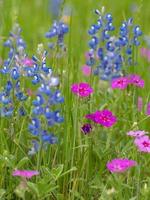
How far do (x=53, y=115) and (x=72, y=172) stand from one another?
0.43 metres

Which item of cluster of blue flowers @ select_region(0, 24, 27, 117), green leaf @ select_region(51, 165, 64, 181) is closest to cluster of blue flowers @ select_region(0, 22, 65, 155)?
cluster of blue flowers @ select_region(0, 24, 27, 117)

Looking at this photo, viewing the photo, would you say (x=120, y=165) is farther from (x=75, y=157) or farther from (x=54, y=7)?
(x=54, y=7)

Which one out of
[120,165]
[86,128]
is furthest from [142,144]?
[86,128]

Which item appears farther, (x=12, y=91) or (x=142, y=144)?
(x=12, y=91)

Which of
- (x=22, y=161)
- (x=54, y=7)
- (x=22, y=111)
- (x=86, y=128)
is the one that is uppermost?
(x=54, y=7)

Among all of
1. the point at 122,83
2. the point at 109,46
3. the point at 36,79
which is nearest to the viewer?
the point at 36,79

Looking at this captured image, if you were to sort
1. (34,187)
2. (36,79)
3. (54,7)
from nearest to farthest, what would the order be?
(34,187) < (36,79) < (54,7)

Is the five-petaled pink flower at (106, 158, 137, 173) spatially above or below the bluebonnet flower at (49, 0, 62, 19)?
below

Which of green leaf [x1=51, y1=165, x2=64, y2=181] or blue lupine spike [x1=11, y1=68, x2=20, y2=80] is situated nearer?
green leaf [x1=51, y1=165, x2=64, y2=181]

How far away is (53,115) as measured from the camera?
248cm

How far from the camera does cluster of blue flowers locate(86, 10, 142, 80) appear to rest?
326 centimetres

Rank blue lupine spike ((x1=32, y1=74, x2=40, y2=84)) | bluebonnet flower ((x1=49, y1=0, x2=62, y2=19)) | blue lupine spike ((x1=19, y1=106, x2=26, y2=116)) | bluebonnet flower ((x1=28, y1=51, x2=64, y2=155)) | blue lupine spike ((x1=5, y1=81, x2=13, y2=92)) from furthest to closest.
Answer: bluebonnet flower ((x1=49, y1=0, x2=62, y2=19)) < blue lupine spike ((x1=19, y1=106, x2=26, y2=116)) < blue lupine spike ((x1=5, y1=81, x2=13, y2=92)) < blue lupine spike ((x1=32, y1=74, x2=40, y2=84)) < bluebonnet flower ((x1=28, y1=51, x2=64, y2=155))

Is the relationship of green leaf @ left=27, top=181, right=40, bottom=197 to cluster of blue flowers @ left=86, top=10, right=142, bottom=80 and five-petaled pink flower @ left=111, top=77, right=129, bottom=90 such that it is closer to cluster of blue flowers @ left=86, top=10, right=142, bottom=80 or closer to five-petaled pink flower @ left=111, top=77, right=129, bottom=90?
five-petaled pink flower @ left=111, top=77, right=129, bottom=90

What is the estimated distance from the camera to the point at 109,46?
3416 mm
